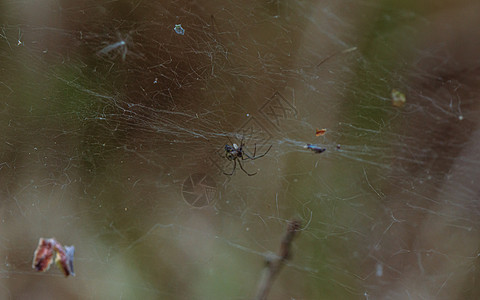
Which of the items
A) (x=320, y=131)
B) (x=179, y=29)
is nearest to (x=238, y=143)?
(x=320, y=131)

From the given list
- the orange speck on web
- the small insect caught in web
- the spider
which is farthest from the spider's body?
the small insect caught in web

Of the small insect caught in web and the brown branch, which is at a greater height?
the brown branch

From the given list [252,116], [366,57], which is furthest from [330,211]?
[366,57]

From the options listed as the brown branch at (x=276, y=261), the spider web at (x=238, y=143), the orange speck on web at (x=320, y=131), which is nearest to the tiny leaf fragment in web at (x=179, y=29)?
the spider web at (x=238, y=143)

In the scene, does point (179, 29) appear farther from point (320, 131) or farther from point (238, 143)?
point (320, 131)

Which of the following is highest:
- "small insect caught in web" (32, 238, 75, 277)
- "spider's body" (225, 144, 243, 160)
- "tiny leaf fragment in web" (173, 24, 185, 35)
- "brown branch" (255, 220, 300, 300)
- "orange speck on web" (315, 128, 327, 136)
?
"tiny leaf fragment in web" (173, 24, 185, 35)

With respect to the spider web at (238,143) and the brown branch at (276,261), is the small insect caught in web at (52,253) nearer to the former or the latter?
the spider web at (238,143)

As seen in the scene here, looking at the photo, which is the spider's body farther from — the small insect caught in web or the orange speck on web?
the small insect caught in web
